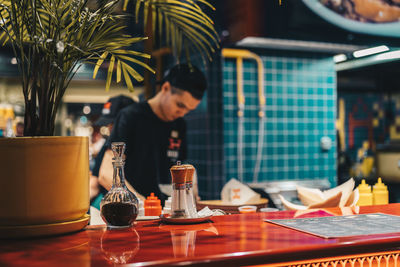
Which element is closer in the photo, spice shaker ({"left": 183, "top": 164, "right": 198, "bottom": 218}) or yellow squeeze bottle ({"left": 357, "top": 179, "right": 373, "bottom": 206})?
spice shaker ({"left": 183, "top": 164, "right": 198, "bottom": 218})

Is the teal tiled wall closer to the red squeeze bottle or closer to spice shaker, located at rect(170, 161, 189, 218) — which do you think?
the red squeeze bottle

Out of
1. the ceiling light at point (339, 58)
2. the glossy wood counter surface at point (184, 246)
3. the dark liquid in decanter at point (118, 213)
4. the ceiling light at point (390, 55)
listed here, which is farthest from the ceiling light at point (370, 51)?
the dark liquid in decanter at point (118, 213)

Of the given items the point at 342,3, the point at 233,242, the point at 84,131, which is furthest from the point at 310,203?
the point at 84,131

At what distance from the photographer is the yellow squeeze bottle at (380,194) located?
6.91 ft

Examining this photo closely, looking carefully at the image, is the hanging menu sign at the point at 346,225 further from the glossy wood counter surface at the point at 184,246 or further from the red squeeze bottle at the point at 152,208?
the red squeeze bottle at the point at 152,208

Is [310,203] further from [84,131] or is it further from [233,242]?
[84,131]

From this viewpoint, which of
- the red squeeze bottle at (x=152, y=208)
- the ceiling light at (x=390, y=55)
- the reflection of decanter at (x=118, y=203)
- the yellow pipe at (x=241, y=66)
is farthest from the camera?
Answer: the yellow pipe at (x=241, y=66)

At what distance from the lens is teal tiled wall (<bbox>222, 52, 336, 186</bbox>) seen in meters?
4.27

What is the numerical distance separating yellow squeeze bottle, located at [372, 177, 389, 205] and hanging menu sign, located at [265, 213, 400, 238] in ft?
1.63

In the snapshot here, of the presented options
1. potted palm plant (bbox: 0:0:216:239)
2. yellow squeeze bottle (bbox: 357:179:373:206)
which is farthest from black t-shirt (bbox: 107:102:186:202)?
potted palm plant (bbox: 0:0:216:239)

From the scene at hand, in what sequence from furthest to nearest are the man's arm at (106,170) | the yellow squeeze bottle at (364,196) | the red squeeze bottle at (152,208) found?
the man's arm at (106,170)
the yellow squeeze bottle at (364,196)
the red squeeze bottle at (152,208)

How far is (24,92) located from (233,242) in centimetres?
79

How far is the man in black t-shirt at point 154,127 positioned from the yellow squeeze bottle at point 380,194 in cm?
142

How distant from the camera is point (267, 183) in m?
4.34
